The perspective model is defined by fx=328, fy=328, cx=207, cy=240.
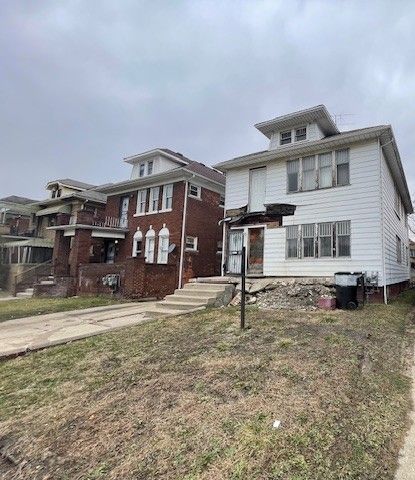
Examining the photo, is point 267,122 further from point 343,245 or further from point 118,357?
point 118,357

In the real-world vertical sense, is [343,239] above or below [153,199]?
below

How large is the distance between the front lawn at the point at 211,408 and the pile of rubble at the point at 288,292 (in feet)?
14.3

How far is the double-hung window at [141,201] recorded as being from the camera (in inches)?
831

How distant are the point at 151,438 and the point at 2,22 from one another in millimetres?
12503

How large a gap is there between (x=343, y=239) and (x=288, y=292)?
3.19 metres

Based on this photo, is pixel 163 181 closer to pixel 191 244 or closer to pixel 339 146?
pixel 191 244

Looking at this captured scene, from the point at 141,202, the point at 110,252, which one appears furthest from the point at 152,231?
the point at 110,252

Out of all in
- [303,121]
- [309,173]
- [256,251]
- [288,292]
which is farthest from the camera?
[256,251]

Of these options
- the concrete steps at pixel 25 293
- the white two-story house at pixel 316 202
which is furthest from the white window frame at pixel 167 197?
the concrete steps at pixel 25 293

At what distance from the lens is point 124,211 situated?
73.3ft

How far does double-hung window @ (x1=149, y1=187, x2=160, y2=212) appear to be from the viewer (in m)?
20.3

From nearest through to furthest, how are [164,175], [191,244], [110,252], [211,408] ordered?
[211,408], [191,244], [164,175], [110,252]

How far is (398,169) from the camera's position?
14523 mm

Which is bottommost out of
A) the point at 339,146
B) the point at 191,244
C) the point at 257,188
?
the point at 191,244
